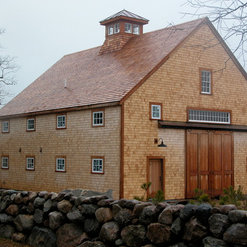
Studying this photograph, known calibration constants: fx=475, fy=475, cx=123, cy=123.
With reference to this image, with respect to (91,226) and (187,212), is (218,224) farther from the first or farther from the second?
(91,226)

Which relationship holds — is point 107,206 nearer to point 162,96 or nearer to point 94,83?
point 162,96

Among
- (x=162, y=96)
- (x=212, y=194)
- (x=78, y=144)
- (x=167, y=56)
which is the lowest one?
(x=212, y=194)

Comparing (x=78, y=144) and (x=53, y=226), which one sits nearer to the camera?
(x=53, y=226)

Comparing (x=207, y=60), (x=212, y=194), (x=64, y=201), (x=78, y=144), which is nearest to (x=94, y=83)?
(x=78, y=144)

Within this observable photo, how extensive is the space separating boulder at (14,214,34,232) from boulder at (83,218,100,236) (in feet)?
7.26

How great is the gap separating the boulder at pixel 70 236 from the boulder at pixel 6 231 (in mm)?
2218

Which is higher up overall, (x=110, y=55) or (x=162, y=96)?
(x=110, y=55)

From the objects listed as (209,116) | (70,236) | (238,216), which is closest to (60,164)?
(209,116)

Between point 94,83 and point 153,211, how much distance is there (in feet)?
58.7

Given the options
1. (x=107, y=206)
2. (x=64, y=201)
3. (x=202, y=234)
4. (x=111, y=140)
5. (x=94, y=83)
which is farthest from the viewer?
(x=94, y=83)

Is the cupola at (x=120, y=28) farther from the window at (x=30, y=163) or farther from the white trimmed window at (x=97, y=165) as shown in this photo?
the white trimmed window at (x=97, y=165)

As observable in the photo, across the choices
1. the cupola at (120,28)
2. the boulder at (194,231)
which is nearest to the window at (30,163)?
the cupola at (120,28)

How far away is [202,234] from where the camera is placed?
26.2 ft

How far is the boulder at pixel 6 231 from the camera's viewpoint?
12.7 meters
